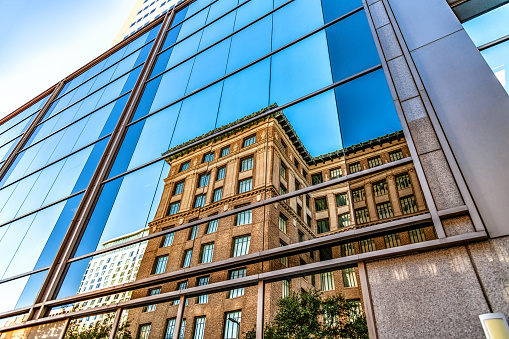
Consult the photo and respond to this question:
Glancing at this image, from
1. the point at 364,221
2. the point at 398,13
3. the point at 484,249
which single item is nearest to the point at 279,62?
the point at 398,13

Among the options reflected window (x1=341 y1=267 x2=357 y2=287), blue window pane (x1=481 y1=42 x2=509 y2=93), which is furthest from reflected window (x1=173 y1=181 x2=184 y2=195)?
blue window pane (x1=481 y1=42 x2=509 y2=93)

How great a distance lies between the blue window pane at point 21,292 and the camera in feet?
38.1

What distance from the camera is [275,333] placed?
6082mm

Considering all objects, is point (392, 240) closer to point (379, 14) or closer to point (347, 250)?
point (347, 250)

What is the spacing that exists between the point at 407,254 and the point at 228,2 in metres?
16.1

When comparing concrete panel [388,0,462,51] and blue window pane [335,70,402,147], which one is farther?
concrete panel [388,0,462,51]

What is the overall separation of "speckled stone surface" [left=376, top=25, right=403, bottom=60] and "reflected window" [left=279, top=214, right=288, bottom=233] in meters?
5.02

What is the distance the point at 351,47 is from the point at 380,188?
4.88 metres

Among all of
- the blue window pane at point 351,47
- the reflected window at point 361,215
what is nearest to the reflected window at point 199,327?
the reflected window at point 361,215

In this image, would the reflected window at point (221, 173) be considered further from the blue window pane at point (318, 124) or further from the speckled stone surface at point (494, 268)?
the speckled stone surface at point (494, 268)

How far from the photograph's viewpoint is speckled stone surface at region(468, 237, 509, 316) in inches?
169

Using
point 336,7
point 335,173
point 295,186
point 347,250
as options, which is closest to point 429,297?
point 347,250

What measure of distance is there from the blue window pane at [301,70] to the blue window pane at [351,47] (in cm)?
26

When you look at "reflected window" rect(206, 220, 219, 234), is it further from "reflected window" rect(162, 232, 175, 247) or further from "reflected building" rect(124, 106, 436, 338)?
"reflected window" rect(162, 232, 175, 247)
